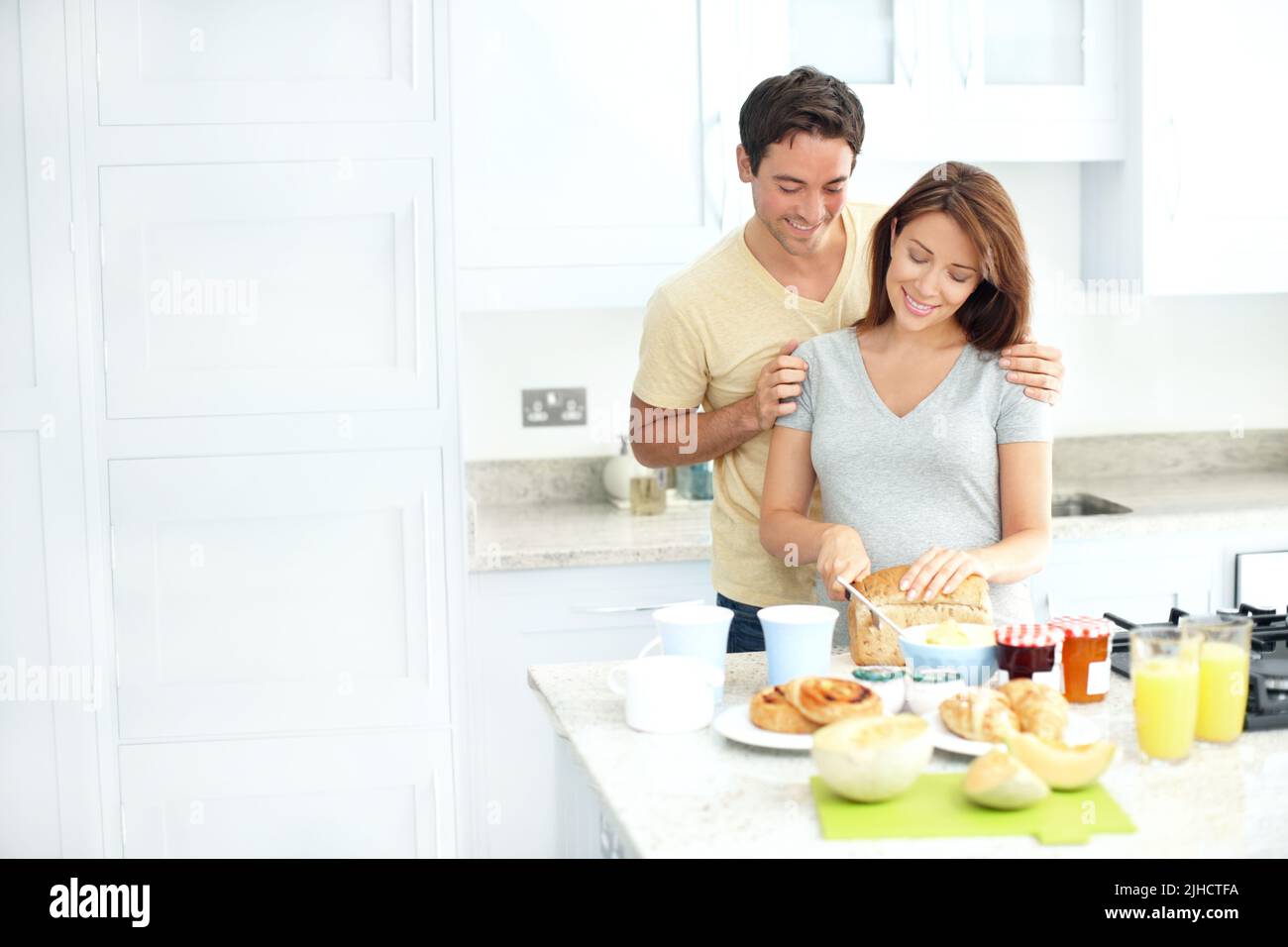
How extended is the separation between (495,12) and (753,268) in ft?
3.06

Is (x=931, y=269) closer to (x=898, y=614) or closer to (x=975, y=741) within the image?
(x=898, y=614)

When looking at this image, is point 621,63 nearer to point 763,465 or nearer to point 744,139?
point 744,139

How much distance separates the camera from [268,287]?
2449 mm

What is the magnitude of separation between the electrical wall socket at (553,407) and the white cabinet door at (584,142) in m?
0.43

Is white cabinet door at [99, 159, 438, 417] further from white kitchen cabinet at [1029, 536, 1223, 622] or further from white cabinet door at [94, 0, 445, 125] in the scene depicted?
white kitchen cabinet at [1029, 536, 1223, 622]

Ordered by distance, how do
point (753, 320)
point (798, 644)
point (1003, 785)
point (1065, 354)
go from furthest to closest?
point (1065, 354) → point (753, 320) → point (798, 644) → point (1003, 785)

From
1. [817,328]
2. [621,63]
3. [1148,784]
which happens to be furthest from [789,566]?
[621,63]

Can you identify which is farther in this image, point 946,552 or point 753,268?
point 753,268

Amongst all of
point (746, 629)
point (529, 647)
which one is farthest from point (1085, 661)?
point (529, 647)

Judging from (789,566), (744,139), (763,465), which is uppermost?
(744,139)

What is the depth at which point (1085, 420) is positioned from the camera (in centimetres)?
342

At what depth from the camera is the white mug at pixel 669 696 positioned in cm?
148

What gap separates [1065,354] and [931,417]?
163 cm

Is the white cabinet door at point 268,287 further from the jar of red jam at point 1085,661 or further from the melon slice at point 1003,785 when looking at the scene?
the melon slice at point 1003,785
